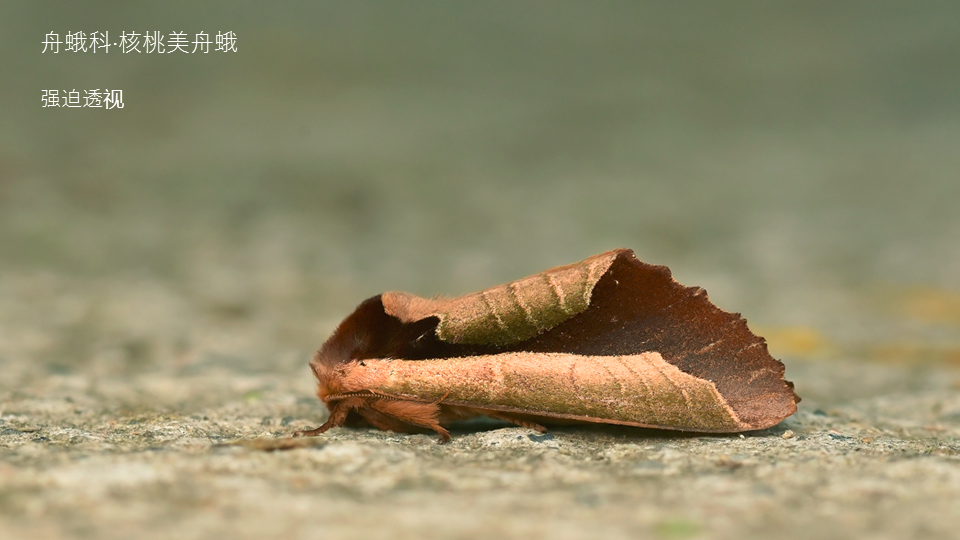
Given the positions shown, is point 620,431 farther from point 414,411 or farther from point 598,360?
point 414,411

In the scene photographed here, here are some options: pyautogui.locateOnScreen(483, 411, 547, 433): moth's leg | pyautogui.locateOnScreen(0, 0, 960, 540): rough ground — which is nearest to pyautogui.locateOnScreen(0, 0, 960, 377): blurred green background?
pyautogui.locateOnScreen(0, 0, 960, 540): rough ground

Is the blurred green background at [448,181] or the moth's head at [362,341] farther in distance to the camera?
the blurred green background at [448,181]

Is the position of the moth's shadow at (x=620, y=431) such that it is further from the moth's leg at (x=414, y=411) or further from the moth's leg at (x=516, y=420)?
the moth's leg at (x=414, y=411)

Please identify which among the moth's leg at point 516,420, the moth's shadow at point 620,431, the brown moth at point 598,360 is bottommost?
the moth's shadow at point 620,431

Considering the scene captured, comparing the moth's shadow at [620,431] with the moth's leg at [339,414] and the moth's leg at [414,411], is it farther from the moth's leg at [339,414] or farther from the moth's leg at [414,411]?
the moth's leg at [339,414]

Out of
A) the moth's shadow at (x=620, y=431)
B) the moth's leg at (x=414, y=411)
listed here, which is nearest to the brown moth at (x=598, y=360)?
the moth's leg at (x=414, y=411)

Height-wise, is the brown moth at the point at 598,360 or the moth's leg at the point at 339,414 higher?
the brown moth at the point at 598,360

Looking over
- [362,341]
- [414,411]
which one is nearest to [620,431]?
[414,411]
